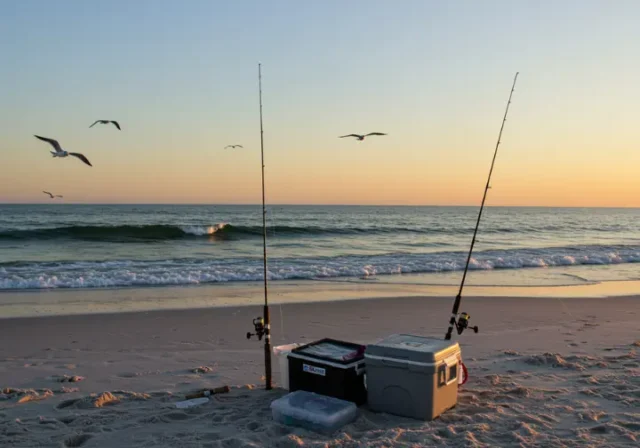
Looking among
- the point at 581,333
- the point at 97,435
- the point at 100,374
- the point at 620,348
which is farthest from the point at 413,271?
the point at 97,435

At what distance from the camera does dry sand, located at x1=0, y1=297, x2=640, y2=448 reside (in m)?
3.68

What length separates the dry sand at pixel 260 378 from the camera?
3.68 metres

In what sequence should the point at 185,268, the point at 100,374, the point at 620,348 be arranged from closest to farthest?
1. the point at 100,374
2. the point at 620,348
3. the point at 185,268

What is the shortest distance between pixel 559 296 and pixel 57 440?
32.2 feet

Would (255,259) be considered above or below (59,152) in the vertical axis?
below

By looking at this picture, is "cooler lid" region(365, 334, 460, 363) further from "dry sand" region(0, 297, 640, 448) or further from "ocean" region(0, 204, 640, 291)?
"ocean" region(0, 204, 640, 291)

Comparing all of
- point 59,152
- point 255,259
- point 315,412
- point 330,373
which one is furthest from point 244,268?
point 315,412

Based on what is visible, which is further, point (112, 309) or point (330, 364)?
point (112, 309)

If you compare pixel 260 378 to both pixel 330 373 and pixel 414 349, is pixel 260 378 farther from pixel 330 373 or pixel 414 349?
pixel 414 349

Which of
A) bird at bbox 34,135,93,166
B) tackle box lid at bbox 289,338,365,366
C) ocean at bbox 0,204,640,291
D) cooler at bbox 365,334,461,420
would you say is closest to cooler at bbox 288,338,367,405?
tackle box lid at bbox 289,338,365,366

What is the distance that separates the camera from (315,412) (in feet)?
12.5

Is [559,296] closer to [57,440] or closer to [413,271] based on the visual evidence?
[413,271]

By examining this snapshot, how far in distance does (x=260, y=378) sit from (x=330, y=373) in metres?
1.43

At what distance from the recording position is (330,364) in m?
4.08
